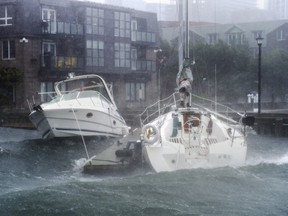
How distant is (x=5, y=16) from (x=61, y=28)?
287cm

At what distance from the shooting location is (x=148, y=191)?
8.77m

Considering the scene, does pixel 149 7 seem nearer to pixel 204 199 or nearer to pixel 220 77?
pixel 220 77

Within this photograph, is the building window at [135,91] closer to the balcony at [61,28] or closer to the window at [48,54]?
the balcony at [61,28]

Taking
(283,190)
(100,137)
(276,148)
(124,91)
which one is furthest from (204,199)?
(124,91)

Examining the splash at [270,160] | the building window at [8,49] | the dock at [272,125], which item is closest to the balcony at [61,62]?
the building window at [8,49]

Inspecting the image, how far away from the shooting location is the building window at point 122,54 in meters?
26.7

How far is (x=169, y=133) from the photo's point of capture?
11.1m

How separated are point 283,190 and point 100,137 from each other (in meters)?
9.91

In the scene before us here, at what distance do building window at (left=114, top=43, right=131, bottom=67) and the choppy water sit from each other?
45.6ft

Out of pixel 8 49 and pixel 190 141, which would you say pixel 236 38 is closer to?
pixel 8 49

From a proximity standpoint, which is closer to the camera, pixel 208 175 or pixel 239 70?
pixel 208 175

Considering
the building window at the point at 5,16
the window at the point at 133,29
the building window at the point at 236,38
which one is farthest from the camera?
the building window at the point at 236,38

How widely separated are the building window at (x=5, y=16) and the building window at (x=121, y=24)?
5.59 m

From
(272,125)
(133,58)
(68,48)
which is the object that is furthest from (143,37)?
(272,125)
